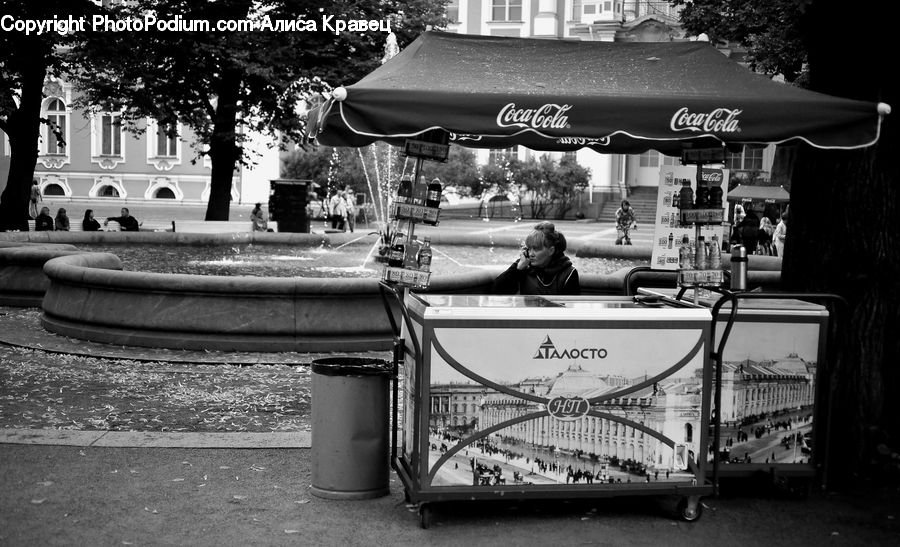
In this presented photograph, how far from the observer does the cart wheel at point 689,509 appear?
248 inches

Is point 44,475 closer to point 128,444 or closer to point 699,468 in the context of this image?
point 128,444

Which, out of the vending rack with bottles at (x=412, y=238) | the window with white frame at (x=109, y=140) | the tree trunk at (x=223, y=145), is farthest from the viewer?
the window with white frame at (x=109, y=140)

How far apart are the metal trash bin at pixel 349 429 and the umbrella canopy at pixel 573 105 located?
4.60 feet

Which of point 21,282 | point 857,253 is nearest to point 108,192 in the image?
point 21,282

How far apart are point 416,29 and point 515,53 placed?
27.7m

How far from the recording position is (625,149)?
335 inches

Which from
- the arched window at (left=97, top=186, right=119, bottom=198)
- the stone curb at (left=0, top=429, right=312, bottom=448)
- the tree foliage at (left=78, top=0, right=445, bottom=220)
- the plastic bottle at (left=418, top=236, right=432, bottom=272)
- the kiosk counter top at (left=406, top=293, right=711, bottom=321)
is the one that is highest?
the tree foliage at (left=78, top=0, right=445, bottom=220)

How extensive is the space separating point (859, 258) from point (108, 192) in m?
53.0

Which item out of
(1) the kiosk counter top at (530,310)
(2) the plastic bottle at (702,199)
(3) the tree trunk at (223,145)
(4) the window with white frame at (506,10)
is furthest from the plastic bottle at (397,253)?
(4) the window with white frame at (506,10)

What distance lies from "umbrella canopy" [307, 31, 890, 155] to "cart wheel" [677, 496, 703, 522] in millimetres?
2152

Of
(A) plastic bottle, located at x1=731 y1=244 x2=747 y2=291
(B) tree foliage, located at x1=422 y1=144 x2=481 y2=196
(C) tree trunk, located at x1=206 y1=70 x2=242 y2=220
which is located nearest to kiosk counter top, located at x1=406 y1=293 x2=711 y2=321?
(A) plastic bottle, located at x1=731 y1=244 x2=747 y2=291

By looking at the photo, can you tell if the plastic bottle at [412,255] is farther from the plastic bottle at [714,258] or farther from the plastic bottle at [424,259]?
the plastic bottle at [714,258]

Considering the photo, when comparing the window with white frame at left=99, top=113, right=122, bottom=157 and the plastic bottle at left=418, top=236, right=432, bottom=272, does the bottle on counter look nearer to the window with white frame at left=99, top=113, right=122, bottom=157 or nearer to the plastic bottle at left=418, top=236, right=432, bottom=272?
the plastic bottle at left=418, top=236, right=432, bottom=272

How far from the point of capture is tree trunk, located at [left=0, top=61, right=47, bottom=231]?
27.0m
